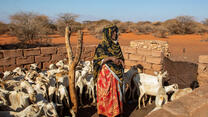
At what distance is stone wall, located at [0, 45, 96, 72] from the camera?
562 centimetres

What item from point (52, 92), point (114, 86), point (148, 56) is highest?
point (148, 56)

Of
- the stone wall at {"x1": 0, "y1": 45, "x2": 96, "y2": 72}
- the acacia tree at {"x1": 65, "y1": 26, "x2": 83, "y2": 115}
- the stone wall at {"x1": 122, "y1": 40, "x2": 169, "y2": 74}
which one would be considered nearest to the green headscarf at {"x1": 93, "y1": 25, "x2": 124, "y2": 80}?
the acacia tree at {"x1": 65, "y1": 26, "x2": 83, "y2": 115}

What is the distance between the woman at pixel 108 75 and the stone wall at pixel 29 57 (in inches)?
128

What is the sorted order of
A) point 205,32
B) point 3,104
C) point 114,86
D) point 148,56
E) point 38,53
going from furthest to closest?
point 205,32
point 38,53
point 148,56
point 114,86
point 3,104

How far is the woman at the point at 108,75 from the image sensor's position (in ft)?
12.2

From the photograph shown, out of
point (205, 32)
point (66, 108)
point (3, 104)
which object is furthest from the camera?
point (205, 32)

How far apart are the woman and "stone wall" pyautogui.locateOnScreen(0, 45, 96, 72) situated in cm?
326

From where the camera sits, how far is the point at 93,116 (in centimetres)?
448

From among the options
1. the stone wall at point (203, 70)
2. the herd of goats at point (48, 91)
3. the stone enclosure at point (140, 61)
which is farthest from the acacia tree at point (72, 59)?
the stone wall at point (203, 70)

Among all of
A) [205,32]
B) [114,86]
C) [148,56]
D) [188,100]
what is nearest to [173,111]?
[188,100]

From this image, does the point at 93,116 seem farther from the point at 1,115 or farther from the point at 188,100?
the point at 188,100

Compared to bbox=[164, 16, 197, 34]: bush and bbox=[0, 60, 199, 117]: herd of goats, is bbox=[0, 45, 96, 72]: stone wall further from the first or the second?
bbox=[164, 16, 197, 34]: bush

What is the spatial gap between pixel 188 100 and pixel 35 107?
2678 mm

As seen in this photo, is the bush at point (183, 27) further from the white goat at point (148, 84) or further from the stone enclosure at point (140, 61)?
the white goat at point (148, 84)
